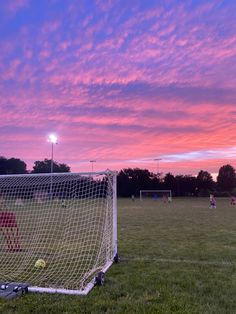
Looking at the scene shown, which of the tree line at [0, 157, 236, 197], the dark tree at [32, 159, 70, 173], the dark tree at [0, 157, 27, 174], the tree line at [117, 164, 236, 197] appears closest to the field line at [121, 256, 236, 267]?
the tree line at [0, 157, 236, 197]

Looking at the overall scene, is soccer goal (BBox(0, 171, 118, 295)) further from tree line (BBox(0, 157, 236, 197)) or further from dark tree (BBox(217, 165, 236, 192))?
dark tree (BBox(217, 165, 236, 192))

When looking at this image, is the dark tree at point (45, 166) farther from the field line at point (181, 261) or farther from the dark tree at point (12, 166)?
the field line at point (181, 261)

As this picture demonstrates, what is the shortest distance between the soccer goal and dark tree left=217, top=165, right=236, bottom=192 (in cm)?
10767

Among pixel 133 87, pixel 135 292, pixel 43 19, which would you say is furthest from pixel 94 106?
pixel 135 292

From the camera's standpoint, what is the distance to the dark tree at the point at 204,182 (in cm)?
10688

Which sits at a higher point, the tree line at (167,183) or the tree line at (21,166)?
the tree line at (21,166)

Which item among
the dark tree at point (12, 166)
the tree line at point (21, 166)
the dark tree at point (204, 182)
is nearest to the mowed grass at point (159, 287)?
the tree line at point (21, 166)

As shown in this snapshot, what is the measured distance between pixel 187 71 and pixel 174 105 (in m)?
4.91

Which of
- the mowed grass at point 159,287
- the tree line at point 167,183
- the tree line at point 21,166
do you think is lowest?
the mowed grass at point 159,287

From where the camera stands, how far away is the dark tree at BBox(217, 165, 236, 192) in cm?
11819

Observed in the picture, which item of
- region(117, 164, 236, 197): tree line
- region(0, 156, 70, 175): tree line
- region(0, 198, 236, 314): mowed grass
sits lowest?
region(0, 198, 236, 314): mowed grass

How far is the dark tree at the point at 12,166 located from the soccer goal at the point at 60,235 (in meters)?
82.5

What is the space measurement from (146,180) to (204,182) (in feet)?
57.2

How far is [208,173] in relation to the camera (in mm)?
113250
